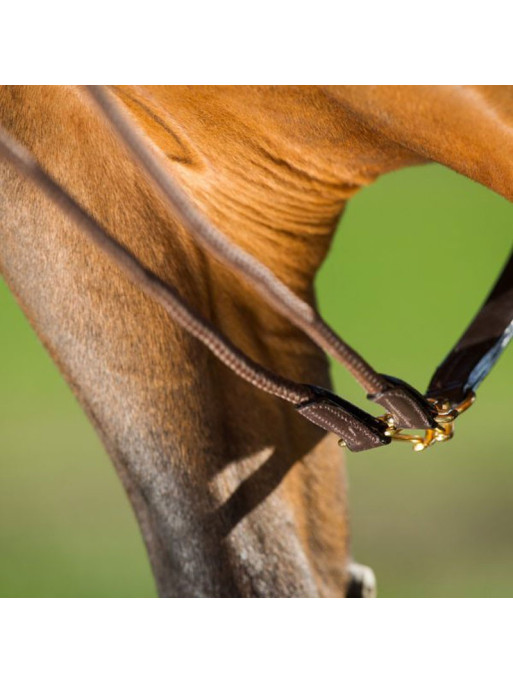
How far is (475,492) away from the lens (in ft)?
2.43

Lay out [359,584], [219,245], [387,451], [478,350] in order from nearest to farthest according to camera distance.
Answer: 1. [219,245]
2. [478,350]
3. [359,584]
4. [387,451]

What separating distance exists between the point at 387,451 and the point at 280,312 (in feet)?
1.66

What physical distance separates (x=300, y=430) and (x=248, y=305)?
0.28 feet

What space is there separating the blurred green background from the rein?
333 mm

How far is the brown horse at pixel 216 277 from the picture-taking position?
0.32 metres

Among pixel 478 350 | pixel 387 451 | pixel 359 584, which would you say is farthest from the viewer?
pixel 387 451

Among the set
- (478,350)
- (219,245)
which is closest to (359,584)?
(478,350)

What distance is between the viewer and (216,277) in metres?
0.40

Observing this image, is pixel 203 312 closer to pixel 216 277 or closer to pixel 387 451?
pixel 216 277

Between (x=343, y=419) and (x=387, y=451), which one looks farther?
(x=387, y=451)

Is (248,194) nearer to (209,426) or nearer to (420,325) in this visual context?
(209,426)

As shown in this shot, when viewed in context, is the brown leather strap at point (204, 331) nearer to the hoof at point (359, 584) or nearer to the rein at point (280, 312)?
the rein at point (280, 312)
